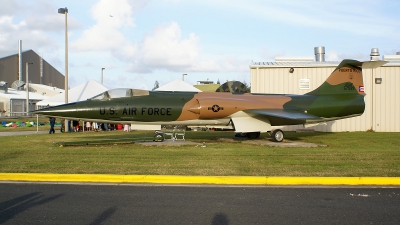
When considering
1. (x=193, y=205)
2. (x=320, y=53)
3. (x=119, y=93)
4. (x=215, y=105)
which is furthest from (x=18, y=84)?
(x=193, y=205)

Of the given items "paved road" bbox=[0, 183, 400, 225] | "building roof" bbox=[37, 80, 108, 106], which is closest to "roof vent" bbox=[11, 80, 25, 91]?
"building roof" bbox=[37, 80, 108, 106]

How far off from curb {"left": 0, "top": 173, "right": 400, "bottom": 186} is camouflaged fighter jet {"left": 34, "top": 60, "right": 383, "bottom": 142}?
22.0ft

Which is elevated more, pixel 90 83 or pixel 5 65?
pixel 5 65

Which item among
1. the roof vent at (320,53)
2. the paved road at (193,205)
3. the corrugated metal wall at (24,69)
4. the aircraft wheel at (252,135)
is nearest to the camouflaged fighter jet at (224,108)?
the aircraft wheel at (252,135)

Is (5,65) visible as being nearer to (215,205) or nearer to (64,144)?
(64,144)

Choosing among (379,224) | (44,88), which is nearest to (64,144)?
(379,224)

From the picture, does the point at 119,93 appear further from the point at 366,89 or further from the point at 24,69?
the point at 24,69

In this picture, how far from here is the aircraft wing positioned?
16406 millimetres

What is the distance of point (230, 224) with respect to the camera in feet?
18.2

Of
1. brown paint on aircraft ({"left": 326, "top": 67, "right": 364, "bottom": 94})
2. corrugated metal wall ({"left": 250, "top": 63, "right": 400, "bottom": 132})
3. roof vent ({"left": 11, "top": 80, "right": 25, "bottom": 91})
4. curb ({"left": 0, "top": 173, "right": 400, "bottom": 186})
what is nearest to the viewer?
curb ({"left": 0, "top": 173, "right": 400, "bottom": 186})

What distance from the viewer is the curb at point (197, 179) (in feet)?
27.7

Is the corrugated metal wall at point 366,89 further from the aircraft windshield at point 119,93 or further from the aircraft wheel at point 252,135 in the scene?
the aircraft windshield at point 119,93

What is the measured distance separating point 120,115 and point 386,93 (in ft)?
61.5

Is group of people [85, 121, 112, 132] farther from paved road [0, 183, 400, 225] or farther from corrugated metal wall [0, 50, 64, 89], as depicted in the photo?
corrugated metal wall [0, 50, 64, 89]
